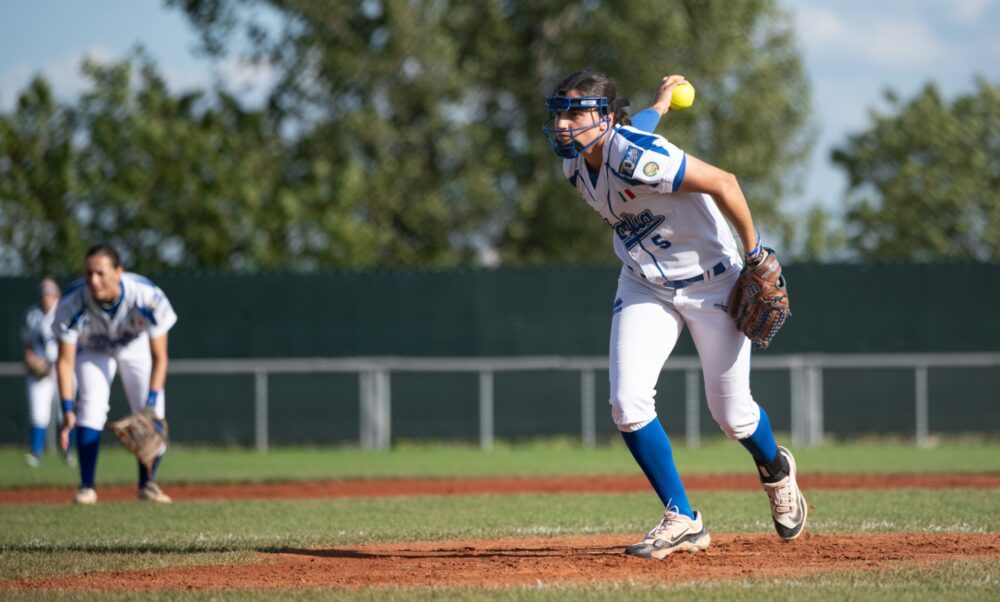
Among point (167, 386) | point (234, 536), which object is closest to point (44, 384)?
point (167, 386)

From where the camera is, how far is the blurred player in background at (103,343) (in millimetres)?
9508

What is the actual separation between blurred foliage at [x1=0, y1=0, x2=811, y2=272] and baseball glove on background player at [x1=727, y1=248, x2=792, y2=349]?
1719cm

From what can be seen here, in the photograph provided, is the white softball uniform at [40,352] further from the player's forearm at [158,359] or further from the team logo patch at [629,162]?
the team logo patch at [629,162]

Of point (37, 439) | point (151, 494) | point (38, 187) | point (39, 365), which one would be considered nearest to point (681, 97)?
point (151, 494)

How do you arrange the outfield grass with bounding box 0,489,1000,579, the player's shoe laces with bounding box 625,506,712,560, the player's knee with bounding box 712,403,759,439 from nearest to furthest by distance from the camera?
the player's shoe laces with bounding box 625,506,712,560
the player's knee with bounding box 712,403,759,439
the outfield grass with bounding box 0,489,1000,579

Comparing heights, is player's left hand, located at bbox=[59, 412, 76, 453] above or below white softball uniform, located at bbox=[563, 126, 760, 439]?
below

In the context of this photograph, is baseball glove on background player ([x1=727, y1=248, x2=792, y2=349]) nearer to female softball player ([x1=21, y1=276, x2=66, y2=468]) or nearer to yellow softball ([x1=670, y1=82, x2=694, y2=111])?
yellow softball ([x1=670, y1=82, x2=694, y2=111])

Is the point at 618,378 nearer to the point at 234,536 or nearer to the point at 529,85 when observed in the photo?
the point at 234,536

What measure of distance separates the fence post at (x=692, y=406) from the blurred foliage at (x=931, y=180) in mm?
11567

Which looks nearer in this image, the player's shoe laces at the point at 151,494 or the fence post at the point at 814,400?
the player's shoe laces at the point at 151,494

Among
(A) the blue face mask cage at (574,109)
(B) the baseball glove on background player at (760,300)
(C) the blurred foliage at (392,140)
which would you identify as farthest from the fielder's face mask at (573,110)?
(C) the blurred foliage at (392,140)

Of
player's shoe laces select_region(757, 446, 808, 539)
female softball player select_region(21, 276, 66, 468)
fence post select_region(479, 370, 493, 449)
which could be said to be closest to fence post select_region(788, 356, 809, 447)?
fence post select_region(479, 370, 493, 449)

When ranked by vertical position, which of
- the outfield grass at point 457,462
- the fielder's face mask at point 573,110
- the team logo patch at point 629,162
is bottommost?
the outfield grass at point 457,462

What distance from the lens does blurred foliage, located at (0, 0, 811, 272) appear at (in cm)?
2291
